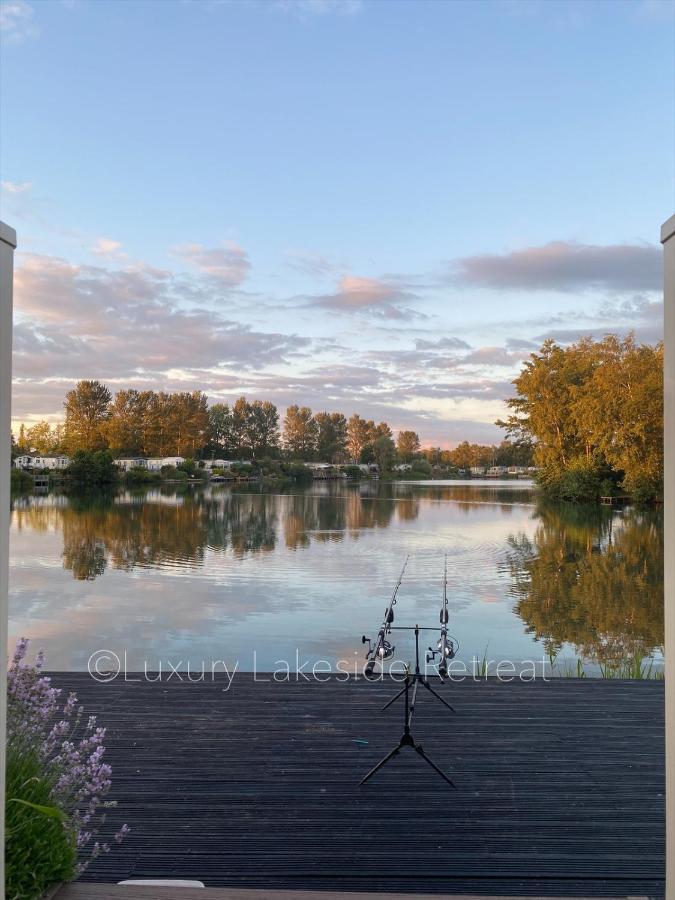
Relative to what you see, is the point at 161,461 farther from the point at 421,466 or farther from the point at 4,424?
the point at 4,424

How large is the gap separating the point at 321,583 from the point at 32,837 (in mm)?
11409

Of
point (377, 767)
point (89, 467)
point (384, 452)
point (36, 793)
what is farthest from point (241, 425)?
point (36, 793)

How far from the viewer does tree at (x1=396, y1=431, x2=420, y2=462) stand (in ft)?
166

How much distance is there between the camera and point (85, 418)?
151 feet

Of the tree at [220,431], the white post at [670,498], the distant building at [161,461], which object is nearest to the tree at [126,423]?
the distant building at [161,461]

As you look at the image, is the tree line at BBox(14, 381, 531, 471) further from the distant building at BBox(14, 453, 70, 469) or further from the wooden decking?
the wooden decking

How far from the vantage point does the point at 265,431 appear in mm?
47781

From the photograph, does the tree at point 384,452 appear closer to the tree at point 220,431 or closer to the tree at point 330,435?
the tree at point 330,435

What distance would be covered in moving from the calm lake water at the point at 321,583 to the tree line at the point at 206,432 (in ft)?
63.7

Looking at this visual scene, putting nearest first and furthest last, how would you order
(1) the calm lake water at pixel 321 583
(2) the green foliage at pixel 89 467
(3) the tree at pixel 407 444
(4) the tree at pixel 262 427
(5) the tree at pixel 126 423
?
(1) the calm lake water at pixel 321 583
(2) the green foliage at pixel 89 467
(5) the tree at pixel 126 423
(4) the tree at pixel 262 427
(3) the tree at pixel 407 444

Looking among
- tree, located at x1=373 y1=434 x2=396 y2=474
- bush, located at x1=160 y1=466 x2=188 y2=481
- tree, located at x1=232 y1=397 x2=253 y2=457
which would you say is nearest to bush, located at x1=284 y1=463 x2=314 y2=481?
tree, located at x1=232 y1=397 x2=253 y2=457

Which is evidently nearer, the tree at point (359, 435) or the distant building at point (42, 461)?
the distant building at point (42, 461)

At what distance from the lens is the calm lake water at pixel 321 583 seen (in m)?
8.20

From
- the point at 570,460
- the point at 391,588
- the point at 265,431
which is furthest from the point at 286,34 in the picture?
the point at 265,431
